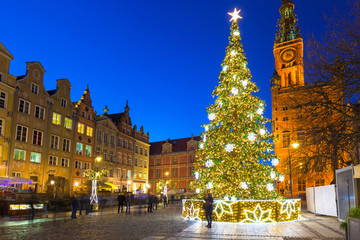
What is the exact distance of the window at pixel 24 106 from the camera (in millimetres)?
34250

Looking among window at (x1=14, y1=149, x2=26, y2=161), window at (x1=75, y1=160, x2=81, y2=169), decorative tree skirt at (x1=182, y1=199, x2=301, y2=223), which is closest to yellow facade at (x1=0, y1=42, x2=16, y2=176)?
window at (x1=14, y1=149, x2=26, y2=161)

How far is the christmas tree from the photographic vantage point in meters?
18.2

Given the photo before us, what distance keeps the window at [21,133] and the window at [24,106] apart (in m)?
1.79

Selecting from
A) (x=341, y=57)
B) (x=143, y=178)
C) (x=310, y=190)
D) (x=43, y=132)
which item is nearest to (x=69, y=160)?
(x=43, y=132)

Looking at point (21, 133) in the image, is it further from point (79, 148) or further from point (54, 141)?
point (79, 148)

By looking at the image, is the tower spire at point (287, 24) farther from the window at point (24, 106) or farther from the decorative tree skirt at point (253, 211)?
the decorative tree skirt at point (253, 211)

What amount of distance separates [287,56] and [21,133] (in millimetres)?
78938

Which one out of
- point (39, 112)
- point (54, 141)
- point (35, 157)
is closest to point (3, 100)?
point (39, 112)

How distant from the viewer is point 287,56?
93125 millimetres

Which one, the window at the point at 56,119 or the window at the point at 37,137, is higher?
the window at the point at 56,119

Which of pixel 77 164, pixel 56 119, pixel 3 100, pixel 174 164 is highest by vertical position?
pixel 3 100

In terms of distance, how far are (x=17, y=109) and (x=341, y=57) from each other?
32.4 meters

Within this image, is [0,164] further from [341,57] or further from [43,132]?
[341,57]

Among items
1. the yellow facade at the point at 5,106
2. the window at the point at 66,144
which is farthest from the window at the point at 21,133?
the window at the point at 66,144
